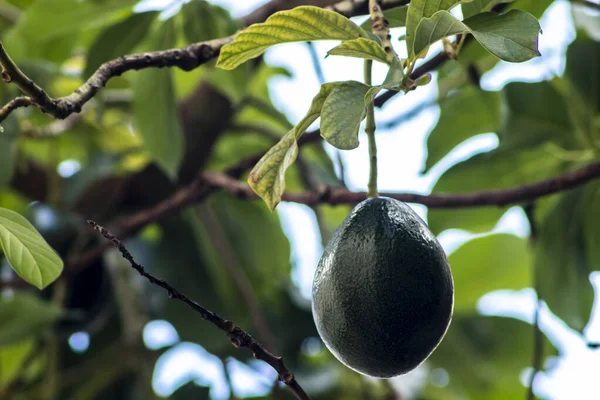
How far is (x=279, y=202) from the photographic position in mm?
599

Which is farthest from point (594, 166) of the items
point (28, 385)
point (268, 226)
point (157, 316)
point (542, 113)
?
point (28, 385)

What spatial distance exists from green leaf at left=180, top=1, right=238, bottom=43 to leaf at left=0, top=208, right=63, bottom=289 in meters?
0.43

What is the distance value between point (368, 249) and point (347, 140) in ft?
0.34

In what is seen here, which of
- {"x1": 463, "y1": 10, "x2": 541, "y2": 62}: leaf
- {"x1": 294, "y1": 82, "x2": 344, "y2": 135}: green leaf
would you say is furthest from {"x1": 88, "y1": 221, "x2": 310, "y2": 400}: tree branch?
{"x1": 463, "y1": 10, "x2": 541, "y2": 62}: leaf

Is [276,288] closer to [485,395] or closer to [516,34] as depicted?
[485,395]

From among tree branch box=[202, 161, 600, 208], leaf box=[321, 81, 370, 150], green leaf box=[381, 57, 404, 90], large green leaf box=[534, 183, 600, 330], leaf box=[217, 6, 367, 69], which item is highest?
leaf box=[217, 6, 367, 69]

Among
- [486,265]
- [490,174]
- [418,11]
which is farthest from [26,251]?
[486,265]

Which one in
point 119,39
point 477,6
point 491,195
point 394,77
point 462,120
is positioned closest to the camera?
point 394,77

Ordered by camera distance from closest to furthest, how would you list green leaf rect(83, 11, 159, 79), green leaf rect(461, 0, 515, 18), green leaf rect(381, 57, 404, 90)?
green leaf rect(381, 57, 404, 90)
green leaf rect(461, 0, 515, 18)
green leaf rect(83, 11, 159, 79)

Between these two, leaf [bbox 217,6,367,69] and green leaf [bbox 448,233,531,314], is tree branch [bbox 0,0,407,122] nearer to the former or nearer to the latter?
leaf [bbox 217,6,367,69]

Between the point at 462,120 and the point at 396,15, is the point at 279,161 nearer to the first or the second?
the point at 396,15

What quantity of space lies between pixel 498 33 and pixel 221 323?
Answer: 31 cm

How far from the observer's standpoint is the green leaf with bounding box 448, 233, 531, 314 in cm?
156

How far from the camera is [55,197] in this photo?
148 cm
